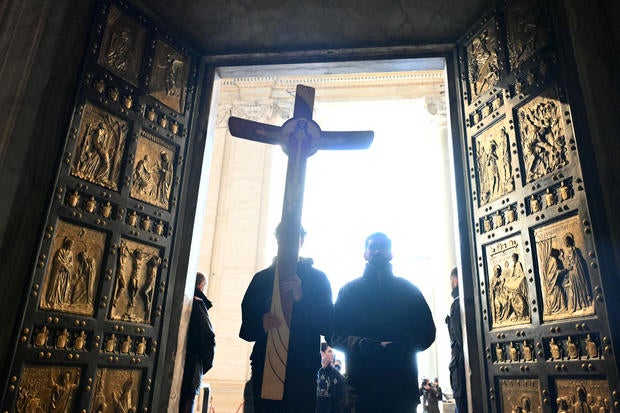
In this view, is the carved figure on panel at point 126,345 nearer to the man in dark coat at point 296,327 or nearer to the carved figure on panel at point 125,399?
the carved figure on panel at point 125,399

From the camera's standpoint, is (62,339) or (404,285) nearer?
(404,285)

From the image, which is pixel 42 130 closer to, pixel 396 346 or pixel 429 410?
pixel 396 346

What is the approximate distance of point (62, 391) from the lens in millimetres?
3699

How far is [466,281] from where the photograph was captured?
4586mm

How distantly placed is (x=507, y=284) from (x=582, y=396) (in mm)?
1056

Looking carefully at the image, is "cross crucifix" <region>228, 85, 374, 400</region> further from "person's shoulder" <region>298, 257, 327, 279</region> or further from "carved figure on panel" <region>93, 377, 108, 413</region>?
"carved figure on panel" <region>93, 377, 108, 413</region>

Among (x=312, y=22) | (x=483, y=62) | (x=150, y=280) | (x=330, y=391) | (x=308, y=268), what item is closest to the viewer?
(x=308, y=268)

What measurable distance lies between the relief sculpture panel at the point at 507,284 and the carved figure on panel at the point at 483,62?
1.68m

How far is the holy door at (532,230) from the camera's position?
11.0 feet

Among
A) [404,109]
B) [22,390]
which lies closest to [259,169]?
[404,109]

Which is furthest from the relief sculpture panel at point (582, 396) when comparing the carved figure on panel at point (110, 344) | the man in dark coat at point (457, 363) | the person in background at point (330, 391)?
the carved figure on panel at point (110, 344)

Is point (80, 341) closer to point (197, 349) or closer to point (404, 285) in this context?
point (197, 349)

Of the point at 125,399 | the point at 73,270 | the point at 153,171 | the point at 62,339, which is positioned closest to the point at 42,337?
the point at 62,339

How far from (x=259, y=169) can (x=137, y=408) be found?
974 centimetres
